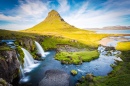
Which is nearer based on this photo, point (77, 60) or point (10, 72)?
point (10, 72)

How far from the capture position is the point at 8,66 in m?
34.4

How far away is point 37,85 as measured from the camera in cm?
3497

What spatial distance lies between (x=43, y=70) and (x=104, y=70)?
25.0 meters

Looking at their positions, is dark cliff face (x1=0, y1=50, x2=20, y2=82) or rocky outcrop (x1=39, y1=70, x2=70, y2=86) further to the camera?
rocky outcrop (x1=39, y1=70, x2=70, y2=86)

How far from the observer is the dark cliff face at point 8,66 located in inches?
1252

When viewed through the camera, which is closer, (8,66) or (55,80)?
(8,66)

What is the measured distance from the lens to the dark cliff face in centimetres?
3180

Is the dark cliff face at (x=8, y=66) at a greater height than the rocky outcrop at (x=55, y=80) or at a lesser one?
greater

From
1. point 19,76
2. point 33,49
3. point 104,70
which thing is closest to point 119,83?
point 104,70

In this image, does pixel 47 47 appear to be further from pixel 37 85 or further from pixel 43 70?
pixel 37 85

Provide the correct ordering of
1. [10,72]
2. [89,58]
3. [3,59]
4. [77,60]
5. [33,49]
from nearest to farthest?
[3,59] < [10,72] < [77,60] < [89,58] < [33,49]

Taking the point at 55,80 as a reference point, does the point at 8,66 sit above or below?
above

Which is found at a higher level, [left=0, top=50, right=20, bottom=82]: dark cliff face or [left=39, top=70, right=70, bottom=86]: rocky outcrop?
[left=0, top=50, right=20, bottom=82]: dark cliff face

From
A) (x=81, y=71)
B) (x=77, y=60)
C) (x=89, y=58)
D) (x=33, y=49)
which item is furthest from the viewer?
(x=33, y=49)
